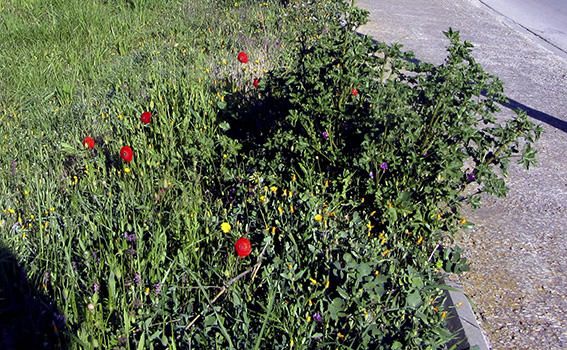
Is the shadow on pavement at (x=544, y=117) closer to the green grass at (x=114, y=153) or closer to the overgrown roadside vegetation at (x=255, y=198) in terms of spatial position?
the overgrown roadside vegetation at (x=255, y=198)

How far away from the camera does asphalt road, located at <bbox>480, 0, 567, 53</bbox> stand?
11.1 m

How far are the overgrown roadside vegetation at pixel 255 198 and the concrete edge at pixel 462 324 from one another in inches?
10.1

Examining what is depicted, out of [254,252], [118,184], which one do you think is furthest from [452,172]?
[118,184]

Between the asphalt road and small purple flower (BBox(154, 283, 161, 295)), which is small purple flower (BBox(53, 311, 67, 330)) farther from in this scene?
the asphalt road

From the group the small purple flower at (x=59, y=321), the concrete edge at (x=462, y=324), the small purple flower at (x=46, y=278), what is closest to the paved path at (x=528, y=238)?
the concrete edge at (x=462, y=324)

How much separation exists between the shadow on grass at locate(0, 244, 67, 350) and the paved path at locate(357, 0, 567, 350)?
6.98 ft

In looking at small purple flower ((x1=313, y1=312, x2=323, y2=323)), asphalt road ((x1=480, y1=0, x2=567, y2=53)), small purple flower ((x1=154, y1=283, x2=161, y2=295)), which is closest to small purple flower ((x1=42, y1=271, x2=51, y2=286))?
small purple flower ((x1=154, y1=283, x2=161, y2=295))

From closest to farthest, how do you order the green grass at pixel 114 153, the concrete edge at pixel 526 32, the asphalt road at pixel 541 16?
the green grass at pixel 114 153 < the concrete edge at pixel 526 32 < the asphalt road at pixel 541 16

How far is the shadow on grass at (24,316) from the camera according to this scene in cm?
294

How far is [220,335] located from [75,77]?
4.31 metres

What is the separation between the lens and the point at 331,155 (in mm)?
4199

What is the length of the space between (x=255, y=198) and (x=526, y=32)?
8.69 metres

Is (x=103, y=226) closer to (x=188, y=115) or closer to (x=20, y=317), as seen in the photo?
(x=20, y=317)

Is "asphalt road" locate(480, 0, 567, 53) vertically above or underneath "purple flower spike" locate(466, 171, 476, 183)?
underneath
